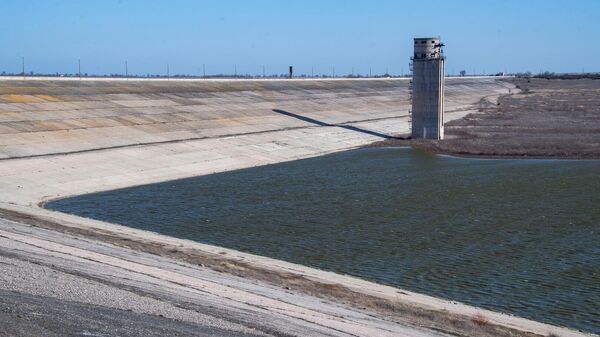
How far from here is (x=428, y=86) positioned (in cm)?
5778

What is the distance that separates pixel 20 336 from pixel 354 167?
32173mm

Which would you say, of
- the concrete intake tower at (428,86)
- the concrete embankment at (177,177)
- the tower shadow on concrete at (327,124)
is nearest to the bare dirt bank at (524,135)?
the concrete intake tower at (428,86)

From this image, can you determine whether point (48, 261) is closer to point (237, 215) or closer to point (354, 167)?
point (237, 215)

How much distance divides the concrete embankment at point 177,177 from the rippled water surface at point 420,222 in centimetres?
137

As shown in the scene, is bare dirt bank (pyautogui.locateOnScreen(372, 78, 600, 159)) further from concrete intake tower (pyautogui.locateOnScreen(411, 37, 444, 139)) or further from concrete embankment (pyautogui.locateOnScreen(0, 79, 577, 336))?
concrete embankment (pyautogui.locateOnScreen(0, 79, 577, 336))

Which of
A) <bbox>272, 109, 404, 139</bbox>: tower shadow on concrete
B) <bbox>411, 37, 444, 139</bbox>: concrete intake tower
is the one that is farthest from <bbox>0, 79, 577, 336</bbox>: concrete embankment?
<bbox>411, 37, 444, 139</bbox>: concrete intake tower

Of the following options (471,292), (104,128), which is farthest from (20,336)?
(104,128)

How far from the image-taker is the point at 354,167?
139ft

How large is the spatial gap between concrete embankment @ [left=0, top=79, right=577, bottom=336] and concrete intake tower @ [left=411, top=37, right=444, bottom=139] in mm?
4201

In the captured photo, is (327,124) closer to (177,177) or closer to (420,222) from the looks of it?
(177,177)

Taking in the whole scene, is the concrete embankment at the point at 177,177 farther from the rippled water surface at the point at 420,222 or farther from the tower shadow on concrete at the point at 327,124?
the rippled water surface at the point at 420,222

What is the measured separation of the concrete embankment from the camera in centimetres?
1459

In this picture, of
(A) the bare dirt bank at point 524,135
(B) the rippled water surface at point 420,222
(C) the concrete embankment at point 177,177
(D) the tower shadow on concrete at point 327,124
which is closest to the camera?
(C) the concrete embankment at point 177,177

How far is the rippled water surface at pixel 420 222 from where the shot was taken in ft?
60.8
